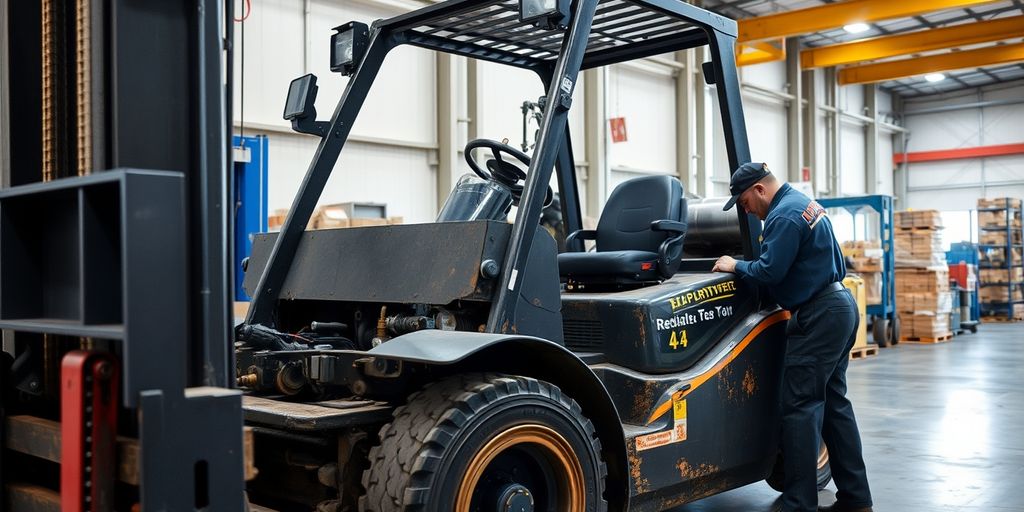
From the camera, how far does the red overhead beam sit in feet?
92.6

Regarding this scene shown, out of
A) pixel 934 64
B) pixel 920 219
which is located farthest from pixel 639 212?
pixel 934 64

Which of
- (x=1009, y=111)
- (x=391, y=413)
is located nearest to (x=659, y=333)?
(x=391, y=413)

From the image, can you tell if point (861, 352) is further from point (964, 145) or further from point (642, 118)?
point (964, 145)

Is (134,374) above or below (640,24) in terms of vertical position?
below

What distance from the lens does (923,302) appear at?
16172 mm

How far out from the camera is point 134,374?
194 cm

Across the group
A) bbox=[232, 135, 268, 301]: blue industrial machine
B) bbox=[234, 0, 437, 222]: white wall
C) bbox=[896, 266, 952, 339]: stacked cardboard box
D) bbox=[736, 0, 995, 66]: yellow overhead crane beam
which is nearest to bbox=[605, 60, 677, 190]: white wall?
bbox=[736, 0, 995, 66]: yellow overhead crane beam

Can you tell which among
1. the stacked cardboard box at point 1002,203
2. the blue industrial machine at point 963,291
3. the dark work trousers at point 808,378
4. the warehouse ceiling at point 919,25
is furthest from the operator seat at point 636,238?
the stacked cardboard box at point 1002,203

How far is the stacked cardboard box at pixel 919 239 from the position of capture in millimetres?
16500

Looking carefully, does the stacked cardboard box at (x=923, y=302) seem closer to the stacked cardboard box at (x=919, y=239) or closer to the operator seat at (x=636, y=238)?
the stacked cardboard box at (x=919, y=239)

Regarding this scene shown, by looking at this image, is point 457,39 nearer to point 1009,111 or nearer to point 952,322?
point 952,322

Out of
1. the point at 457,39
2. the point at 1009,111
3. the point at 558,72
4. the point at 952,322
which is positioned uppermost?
the point at 1009,111

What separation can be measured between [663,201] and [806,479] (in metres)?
1.45

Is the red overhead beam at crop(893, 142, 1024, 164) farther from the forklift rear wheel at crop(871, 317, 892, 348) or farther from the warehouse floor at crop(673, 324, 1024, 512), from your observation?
the warehouse floor at crop(673, 324, 1024, 512)
